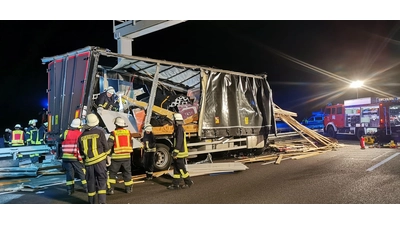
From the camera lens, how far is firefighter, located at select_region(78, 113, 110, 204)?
4.74m

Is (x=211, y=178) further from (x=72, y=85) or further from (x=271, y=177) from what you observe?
(x=72, y=85)

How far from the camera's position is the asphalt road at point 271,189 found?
5168 millimetres

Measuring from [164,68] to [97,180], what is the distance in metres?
4.39

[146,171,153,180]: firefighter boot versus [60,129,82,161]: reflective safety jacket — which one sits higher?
[60,129,82,161]: reflective safety jacket

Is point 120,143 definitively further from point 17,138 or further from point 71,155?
point 17,138

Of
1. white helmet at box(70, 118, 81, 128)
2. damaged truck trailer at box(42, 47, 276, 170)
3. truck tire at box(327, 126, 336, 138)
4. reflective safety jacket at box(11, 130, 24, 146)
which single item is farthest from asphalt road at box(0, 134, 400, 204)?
truck tire at box(327, 126, 336, 138)

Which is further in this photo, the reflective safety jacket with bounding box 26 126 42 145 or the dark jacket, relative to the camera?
the reflective safety jacket with bounding box 26 126 42 145

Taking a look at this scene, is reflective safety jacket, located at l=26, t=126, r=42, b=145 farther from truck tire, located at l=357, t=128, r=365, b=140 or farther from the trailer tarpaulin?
truck tire, located at l=357, t=128, r=365, b=140

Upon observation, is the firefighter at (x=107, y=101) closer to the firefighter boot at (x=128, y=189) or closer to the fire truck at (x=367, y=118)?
the firefighter boot at (x=128, y=189)

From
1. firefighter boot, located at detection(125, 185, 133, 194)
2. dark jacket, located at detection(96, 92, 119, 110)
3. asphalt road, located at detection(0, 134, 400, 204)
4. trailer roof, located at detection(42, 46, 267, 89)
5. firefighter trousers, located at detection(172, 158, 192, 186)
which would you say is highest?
trailer roof, located at detection(42, 46, 267, 89)

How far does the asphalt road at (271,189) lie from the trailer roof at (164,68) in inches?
114

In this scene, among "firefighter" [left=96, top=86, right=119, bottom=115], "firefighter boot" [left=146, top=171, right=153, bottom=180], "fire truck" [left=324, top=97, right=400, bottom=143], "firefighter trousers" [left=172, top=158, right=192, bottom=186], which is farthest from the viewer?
"fire truck" [left=324, top=97, right=400, bottom=143]

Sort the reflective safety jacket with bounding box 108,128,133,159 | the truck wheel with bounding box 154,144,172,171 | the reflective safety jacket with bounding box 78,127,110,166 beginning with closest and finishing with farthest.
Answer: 1. the reflective safety jacket with bounding box 78,127,110,166
2. the reflective safety jacket with bounding box 108,128,133,159
3. the truck wheel with bounding box 154,144,172,171

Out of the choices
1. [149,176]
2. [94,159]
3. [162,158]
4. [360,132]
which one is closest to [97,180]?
[94,159]
